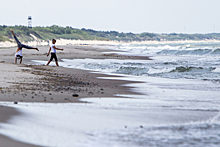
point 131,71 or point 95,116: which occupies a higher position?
point 95,116

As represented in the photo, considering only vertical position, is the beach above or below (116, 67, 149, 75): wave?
above

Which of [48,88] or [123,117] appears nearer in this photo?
[123,117]

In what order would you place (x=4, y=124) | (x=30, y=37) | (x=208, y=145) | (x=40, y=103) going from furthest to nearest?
(x=30, y=37) → (x=40, y=103) → (x=4, y=124) → (x=208, y=145)

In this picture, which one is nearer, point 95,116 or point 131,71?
point 95,116

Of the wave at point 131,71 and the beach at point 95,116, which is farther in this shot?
the wave at point 131,71

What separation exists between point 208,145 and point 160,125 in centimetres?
108

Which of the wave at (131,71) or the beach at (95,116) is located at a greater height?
the beach at (95,116)

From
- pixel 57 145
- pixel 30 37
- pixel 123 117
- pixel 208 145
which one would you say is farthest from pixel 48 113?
pixel 30 37

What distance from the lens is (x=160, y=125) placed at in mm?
5223

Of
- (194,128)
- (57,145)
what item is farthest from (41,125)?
(194,128)

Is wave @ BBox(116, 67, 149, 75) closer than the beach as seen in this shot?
No

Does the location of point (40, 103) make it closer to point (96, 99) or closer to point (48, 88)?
point (96, 99)

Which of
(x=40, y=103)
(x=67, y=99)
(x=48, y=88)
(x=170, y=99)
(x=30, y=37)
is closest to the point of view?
(x=40, y=103)

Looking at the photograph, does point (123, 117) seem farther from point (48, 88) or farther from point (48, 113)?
point (48, 88)
